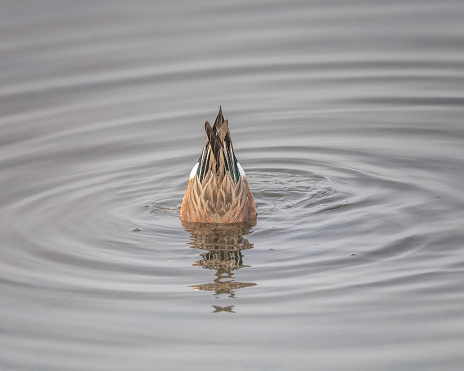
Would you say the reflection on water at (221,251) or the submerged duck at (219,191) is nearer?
the reflection on water at (221,251)

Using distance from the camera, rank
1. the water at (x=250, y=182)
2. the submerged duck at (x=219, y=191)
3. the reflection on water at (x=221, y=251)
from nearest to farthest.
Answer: the water at (x=250, y=182) < the reflection on water at (x=221, y=251) < the submerged duck at (x=219, y=191)

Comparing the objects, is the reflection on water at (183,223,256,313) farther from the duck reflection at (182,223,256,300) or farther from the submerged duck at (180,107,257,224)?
the submerged duck at (180,107,257,224)

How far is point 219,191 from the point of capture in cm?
1064

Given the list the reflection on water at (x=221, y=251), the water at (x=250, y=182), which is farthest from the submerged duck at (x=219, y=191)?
the water at (x=250, y=182)

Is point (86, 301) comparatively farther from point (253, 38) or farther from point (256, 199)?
point (253, 38)

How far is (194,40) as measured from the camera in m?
16.3

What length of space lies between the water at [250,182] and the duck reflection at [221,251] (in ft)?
0.11

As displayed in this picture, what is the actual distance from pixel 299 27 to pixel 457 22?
292cm

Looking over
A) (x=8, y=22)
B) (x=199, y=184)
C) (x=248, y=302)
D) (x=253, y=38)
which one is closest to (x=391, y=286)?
(x=248, y=302)

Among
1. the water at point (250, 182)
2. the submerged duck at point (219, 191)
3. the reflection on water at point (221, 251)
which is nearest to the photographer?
the water at point (250, 182)

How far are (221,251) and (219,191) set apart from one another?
3.47ft

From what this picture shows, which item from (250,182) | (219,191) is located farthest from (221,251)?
(250,182)

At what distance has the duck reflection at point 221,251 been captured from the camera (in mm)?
8706

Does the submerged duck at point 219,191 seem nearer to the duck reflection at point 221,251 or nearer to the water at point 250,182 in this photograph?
the duck reflection at point 221,251
